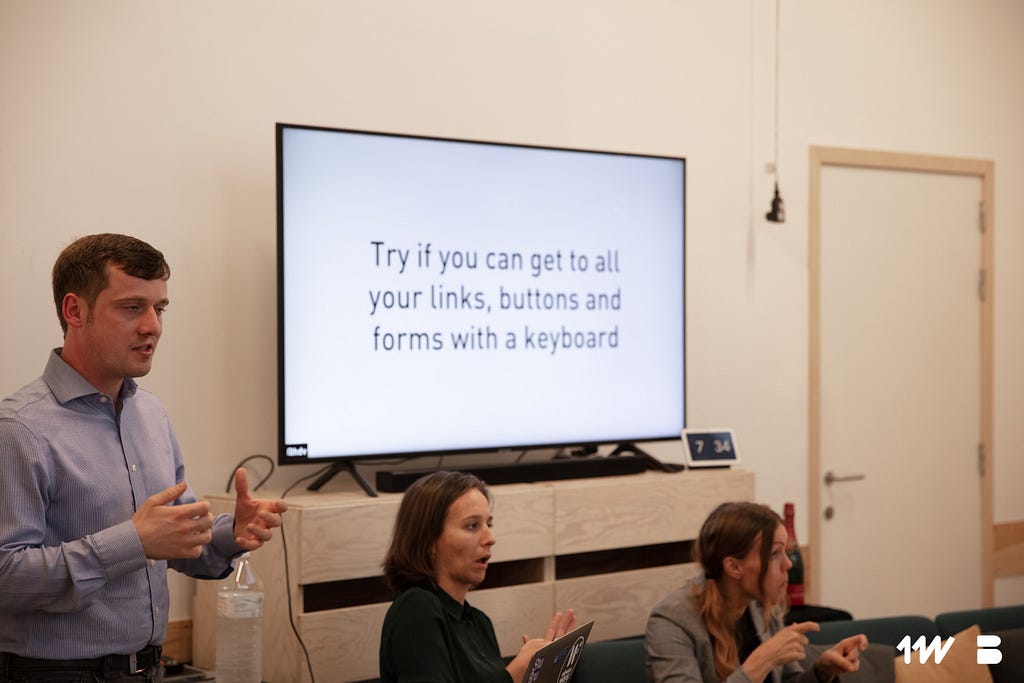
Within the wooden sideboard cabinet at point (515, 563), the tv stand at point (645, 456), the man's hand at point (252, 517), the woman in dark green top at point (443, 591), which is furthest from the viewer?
the tv stand at point (645, 456)

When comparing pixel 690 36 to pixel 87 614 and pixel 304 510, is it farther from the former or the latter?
pixel 87 614

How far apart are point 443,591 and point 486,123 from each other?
1.80m

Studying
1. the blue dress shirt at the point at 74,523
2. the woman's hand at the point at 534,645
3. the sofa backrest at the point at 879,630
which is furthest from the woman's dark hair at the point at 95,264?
the sofa backrest at the point at 879,630

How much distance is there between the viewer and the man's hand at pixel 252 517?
2203mm

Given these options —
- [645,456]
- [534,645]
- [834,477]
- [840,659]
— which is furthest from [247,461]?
[834,477]

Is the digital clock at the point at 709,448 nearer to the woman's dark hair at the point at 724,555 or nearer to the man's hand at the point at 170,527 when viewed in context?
the woman's dark hair at the point at 724,555

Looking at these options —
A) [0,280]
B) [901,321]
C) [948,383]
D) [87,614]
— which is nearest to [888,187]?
[901,321]

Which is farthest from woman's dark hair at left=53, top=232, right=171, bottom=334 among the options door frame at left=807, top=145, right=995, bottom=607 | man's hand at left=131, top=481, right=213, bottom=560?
door frame at left=807, top=145, right=995, bottom=607

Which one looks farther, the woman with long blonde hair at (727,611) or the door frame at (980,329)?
the door frame at (980,329)

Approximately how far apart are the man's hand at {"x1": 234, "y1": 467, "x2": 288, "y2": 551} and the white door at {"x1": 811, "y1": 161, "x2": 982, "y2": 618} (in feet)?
10.0

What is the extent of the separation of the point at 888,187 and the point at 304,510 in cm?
304

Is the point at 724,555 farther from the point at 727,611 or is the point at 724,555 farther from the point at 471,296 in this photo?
the point at 471,296

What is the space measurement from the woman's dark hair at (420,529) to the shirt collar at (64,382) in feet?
2.70

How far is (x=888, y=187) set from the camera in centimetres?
492
